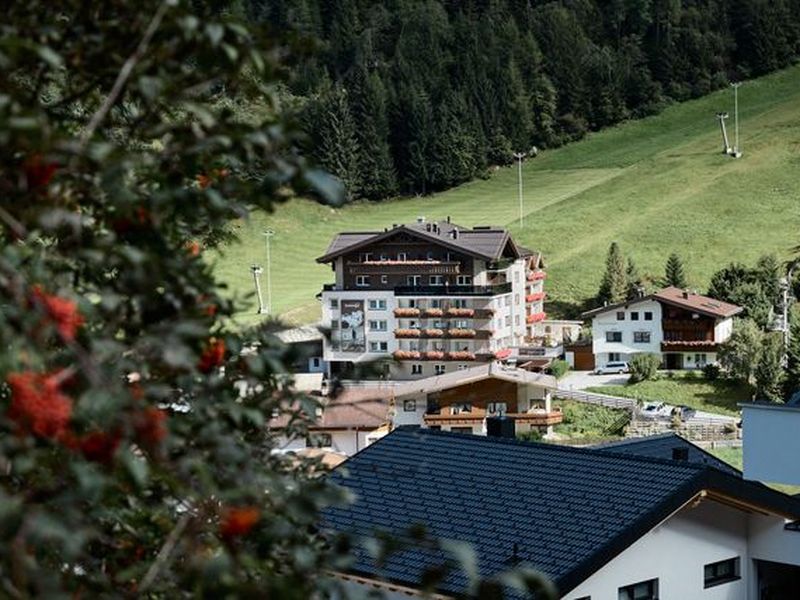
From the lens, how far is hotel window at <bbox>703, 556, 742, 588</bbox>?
14117 mm

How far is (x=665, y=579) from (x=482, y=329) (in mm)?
47384

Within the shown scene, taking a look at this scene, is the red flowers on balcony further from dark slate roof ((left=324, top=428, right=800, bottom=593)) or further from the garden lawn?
dark slate roof ((left=324, top=428, right=800, bottom=593))

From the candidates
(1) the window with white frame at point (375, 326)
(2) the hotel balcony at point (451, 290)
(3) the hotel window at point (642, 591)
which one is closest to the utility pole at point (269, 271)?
(1) the window with white frame at point (375, 326)

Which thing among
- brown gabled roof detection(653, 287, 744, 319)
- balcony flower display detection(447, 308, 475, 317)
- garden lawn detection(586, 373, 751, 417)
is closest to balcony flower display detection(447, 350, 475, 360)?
balcony flower display detection(447, 308, 475, 317)

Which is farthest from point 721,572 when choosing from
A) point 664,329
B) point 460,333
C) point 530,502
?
point 460,333

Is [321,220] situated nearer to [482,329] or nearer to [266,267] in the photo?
[266,267]

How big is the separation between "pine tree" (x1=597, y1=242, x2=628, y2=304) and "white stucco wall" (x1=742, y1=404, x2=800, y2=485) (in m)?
54.7

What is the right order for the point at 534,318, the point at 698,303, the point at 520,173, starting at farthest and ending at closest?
the point at 520,173
the point at 534,318
the point at 698,303

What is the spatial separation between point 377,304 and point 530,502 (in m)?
48.9

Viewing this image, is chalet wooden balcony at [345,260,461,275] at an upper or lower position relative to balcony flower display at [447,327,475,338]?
upper

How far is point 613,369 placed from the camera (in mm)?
59125

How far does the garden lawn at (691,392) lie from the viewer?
169 ft

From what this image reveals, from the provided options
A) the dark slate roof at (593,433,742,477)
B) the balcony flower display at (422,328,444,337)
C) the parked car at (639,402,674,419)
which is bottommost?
the parked car at (639,402,674,419)

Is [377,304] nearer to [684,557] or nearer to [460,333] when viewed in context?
[460,333]
